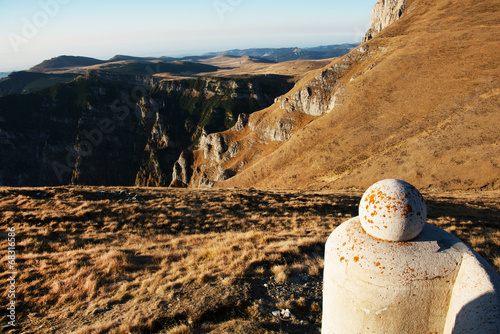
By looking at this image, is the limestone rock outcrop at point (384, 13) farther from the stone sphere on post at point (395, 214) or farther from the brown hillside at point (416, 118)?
the stone sphere on post at point (395, 214)

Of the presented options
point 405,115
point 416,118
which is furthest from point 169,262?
point 405,115

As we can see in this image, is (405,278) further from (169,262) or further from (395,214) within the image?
(169,262)

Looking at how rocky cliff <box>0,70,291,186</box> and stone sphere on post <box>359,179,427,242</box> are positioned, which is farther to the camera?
rocky cliff <box>0,70,291,186</box>

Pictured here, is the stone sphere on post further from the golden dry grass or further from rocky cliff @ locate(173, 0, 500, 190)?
rocky cliff @ locate(173, 0, 500, 190)

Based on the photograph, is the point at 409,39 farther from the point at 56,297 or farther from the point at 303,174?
the point at 56,297

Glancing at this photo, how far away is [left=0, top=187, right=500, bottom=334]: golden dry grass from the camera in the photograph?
21.2ft

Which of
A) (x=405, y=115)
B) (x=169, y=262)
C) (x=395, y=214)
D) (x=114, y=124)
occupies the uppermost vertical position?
(x=395, y=214)

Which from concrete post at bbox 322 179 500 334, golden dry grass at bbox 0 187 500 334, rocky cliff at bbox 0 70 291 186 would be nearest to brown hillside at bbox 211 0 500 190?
golden dry grass at bbox 0 187 500 334

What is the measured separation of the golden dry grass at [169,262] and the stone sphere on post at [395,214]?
12.8 ft

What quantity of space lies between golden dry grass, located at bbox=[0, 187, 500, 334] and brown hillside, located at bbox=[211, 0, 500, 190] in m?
18.4

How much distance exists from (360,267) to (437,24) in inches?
3437

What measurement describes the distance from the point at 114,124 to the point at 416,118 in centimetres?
15817

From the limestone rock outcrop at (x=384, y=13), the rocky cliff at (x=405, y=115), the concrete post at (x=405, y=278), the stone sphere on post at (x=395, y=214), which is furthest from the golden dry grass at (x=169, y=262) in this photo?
the limestone rock outcrop at (x=384, y=13)

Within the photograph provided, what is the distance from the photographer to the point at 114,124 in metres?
155
